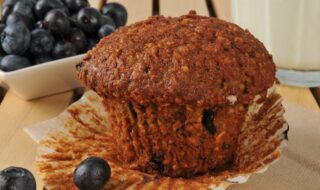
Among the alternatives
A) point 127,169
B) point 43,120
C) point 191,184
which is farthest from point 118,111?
point 43,120

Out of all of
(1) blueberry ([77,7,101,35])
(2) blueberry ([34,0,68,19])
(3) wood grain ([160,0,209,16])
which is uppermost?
(2) blueberry ([34,0,68,19])

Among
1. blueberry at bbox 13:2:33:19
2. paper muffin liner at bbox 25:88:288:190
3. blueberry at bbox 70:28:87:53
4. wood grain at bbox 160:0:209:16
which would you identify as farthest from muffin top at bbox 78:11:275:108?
wood grain at bbox 160:0:209:16

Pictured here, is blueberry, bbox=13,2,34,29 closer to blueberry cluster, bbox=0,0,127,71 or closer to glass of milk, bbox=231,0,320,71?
blueberry cluster, bbox=0,0,127,71

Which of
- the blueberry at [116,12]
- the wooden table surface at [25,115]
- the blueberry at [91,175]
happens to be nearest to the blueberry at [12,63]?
the wooden table surface at [25,115]

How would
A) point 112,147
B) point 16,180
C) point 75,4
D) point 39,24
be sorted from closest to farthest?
1. point 16,180
2. point 112,147
3. point 39,24
4. point 75,4

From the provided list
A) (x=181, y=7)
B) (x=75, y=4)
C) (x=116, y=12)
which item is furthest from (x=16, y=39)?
(x=181, y=7)

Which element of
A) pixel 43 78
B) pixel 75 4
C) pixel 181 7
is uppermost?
pixel 75 4

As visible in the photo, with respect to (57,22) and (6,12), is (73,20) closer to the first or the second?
(57,22)

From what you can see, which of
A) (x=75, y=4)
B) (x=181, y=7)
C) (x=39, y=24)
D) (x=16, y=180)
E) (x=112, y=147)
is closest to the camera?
(x=16, y=180)
